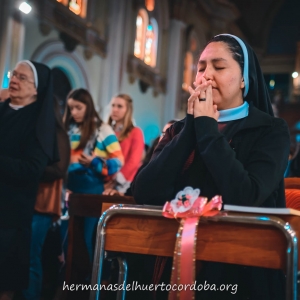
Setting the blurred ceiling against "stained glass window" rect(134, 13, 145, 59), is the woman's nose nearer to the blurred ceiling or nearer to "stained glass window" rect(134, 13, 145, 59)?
"stained glass window" rect(134, 13, 145, 59)

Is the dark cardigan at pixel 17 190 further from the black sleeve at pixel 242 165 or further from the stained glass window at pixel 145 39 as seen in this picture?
the stained glass window at pixel 145 39

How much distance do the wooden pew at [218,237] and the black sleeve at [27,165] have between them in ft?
4.81

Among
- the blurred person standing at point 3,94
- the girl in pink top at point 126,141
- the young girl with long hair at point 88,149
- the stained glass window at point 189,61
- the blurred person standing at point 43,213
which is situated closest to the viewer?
the blurred person standing at point 43,213

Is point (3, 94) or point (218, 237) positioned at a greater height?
point (3, 94)

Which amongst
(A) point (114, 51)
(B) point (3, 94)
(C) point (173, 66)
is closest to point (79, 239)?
(B) point (3, 94)

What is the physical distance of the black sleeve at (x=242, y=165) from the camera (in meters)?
1.59

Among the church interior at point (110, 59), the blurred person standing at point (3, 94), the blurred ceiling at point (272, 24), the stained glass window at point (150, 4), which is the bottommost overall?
the blurred person standing at point (3, 94)

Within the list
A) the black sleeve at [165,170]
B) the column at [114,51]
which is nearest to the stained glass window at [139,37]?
the column at [114,51]

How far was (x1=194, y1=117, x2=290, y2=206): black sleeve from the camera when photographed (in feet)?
5.23

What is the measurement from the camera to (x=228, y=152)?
162 cm

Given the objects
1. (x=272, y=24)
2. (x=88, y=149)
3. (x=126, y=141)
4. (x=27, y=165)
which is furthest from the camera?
(x=272, y=24)

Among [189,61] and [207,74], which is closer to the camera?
[207,74]

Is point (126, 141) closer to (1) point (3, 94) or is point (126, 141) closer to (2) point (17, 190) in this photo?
(1) point (3, 94)

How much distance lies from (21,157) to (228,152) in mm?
1799
